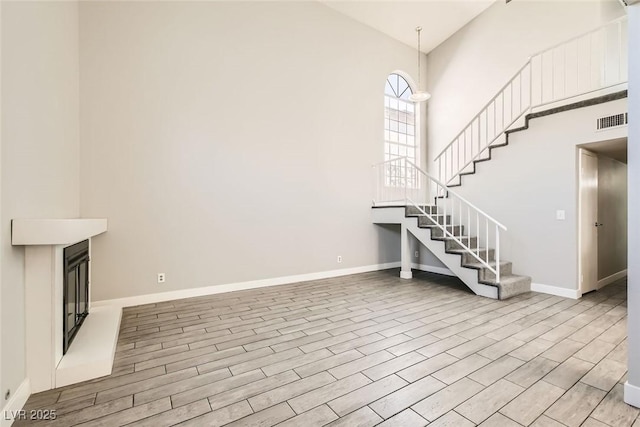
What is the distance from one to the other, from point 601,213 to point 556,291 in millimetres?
1608

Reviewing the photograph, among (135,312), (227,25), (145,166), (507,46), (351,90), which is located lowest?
(135,312)

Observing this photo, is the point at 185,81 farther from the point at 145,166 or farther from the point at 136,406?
the point at 136,406

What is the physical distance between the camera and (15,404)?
1565mm

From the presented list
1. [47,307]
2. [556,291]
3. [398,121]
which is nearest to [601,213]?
[556,291]

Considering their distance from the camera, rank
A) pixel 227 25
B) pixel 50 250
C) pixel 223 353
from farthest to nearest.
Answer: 1. pixel 227 25
2. pixel 223 353
3. pixel 50 250

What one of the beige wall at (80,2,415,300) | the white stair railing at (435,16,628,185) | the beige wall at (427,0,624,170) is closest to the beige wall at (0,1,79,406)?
the beige wall at (80,2,415,300)

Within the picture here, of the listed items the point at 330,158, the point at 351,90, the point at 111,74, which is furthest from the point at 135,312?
the point at 351,90

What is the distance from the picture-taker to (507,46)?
5.37 m

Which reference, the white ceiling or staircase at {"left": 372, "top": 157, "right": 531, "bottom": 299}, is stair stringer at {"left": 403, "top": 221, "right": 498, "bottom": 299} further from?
the white ceiling

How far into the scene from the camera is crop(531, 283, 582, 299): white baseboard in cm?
379

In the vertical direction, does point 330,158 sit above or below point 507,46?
below

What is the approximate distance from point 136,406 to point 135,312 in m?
1.94

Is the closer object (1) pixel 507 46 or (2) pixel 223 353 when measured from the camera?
(2) pixel 223 353

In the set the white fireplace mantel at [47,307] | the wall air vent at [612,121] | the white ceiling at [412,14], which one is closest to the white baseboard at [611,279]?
the wall air vent at [612,121]
